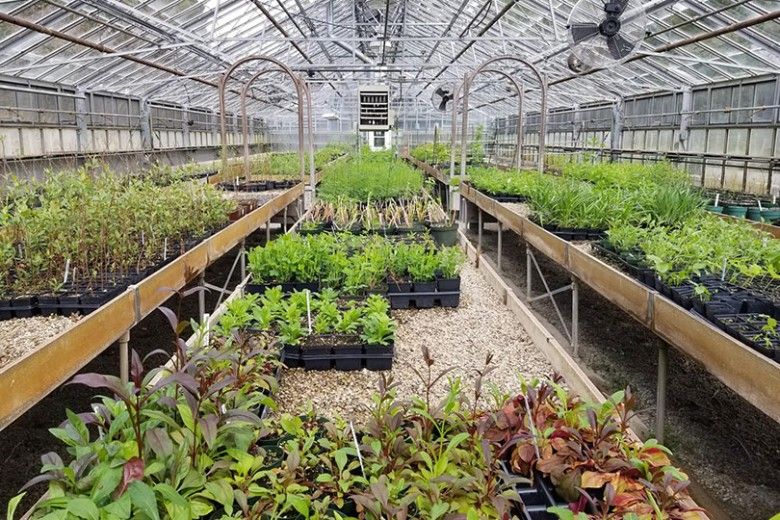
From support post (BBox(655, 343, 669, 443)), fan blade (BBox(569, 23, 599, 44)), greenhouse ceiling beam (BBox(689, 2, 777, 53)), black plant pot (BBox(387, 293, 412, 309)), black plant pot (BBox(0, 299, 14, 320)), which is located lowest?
Result: support post (BBox(655, 343, 669, 443))

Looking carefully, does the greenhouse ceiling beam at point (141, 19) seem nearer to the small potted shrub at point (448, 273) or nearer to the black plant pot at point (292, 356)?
the small potted shrub at point (448, 273)

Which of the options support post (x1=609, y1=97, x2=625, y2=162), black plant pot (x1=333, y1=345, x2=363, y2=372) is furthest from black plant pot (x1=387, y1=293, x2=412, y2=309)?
support post (x1=609, y1=97, x2=625, y2=162)

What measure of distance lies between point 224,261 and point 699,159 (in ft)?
28.9

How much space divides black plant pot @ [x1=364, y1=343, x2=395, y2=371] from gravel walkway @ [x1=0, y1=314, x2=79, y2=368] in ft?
4.45

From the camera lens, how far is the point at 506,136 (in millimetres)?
26516

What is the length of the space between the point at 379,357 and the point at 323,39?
807 centimetres

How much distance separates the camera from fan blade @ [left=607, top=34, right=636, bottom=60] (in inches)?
219

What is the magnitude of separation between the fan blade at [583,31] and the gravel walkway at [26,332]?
4667 mm

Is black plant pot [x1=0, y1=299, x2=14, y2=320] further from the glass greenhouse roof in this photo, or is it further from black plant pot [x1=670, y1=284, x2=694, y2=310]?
black plant pot [x1=670, y1=284, x2=694, y2=310]

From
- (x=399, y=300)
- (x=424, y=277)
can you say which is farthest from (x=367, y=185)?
(x=399, y=300)

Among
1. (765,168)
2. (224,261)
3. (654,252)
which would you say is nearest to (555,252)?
(654,252)

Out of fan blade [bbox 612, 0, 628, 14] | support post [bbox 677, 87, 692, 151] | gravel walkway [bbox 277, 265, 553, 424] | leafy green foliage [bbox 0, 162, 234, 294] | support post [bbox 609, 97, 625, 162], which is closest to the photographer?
gravel walkway [bbox 277, 265, 553, 424]

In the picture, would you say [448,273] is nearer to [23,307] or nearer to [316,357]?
[316,357]

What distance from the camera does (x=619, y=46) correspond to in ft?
18.3
